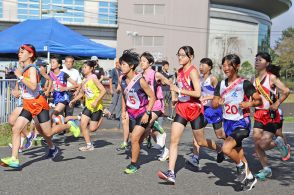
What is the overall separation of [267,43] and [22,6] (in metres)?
45.6

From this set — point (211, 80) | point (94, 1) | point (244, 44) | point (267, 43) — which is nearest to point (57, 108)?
point (211, 80)

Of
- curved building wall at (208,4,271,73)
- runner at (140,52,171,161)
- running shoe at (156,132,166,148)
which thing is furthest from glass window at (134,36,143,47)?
running shoe at (156,132,166,148)

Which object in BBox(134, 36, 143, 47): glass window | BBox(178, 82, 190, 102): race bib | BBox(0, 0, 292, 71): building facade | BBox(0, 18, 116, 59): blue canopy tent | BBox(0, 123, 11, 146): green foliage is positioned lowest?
BBox(0, 123, 11, 146): green foliage

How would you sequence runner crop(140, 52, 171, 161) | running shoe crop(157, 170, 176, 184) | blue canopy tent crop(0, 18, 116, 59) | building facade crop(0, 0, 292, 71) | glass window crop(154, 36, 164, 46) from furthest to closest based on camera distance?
glass window crop(154, 36, 164, 46) < building facade crop(0, 0, 292, 71) < blue canopy tent crop(0, 18, 116, 59) < runner crop(140, 52, 171, 161) < running shoe crop(157, 170, 176, 184)

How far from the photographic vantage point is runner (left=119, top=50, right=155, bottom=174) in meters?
6.90

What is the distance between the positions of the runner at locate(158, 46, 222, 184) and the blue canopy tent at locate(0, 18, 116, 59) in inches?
324

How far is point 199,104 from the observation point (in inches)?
267

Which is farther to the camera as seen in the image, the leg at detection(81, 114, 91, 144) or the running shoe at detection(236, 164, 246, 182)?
the leg at detection(81, 114, 91, 144)

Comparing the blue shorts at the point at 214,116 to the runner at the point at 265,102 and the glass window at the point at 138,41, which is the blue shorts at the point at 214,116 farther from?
the glass window at the point at 138,41

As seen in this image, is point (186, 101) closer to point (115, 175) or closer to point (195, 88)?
point (195, 88)

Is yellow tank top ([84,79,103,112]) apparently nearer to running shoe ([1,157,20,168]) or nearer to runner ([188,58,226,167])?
runner ([188,58,226,167])

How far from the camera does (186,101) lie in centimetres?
669

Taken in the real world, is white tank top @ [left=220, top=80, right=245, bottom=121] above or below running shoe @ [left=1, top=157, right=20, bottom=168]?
above

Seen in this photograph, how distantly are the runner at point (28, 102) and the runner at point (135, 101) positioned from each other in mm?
1345
